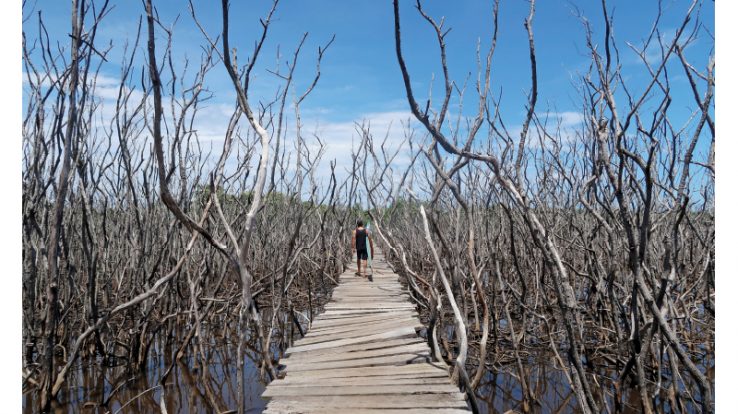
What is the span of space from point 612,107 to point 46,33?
3.54m

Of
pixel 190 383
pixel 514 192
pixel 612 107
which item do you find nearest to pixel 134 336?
pixel 190 383

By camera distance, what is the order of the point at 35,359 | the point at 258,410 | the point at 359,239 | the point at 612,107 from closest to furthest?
1. the point at 612,107
2. the point at 258,410
3. the point at 35,359
4. the point at 359,239

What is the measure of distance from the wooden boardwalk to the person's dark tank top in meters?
2.36

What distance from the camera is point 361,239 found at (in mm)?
7703

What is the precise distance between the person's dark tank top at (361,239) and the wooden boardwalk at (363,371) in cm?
236

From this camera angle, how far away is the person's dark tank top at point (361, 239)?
7585mm

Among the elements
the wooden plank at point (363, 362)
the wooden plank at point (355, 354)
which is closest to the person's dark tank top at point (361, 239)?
the wooden plank at point (355, 354)

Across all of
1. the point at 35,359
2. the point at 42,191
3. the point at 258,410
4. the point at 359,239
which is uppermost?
the point at 42,191

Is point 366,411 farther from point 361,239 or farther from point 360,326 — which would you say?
point 361,239

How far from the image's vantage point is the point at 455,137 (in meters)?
5.26

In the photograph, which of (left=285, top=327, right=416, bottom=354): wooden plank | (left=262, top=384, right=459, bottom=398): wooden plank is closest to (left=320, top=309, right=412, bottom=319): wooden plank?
(left=285, top=327, right=416, bottom=354): wooden plank

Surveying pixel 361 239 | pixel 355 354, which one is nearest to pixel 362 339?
pixel 355 354

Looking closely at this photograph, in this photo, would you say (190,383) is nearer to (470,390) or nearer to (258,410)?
(258,410)

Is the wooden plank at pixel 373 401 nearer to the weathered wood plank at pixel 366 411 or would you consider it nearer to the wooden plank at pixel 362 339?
the weathered wood plank at pixel 366 411
